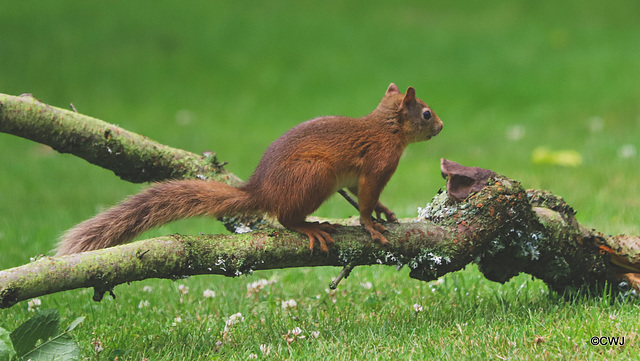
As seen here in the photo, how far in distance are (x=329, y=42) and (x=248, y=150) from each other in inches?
178

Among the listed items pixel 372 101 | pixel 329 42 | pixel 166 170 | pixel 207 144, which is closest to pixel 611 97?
pixel 372 101

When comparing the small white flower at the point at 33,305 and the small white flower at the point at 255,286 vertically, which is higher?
the small white flower at the point at 255,286

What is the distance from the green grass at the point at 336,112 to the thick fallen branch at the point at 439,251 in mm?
212

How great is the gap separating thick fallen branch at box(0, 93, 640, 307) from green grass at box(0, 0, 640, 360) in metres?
0.21

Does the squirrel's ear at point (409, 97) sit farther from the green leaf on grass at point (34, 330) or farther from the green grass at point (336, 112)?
the green leaf on grass at point (34, 330)

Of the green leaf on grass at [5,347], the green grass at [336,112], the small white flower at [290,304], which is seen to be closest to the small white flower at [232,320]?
the green grass at [336,112]

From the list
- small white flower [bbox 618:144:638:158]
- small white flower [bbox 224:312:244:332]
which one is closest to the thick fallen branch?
small white flower [bbox 224:312:244:332]

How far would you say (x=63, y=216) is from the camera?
21.6ft

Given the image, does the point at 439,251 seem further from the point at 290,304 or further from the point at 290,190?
the point at 290,304

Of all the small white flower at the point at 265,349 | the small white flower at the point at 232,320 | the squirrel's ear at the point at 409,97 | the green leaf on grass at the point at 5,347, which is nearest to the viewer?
the green leaf on grass at the point at 5,347

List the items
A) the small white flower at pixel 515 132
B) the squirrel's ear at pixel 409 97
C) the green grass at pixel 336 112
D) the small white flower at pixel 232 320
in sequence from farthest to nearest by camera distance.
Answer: the small white flower at pixel 515 132 → the squirrel's ear at pixel 409 97 → the small white flower at pixel 232 320 → the green grass at pixel 336 112

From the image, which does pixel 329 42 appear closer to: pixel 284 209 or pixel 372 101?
pixel 372 101

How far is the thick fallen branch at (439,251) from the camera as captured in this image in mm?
2553

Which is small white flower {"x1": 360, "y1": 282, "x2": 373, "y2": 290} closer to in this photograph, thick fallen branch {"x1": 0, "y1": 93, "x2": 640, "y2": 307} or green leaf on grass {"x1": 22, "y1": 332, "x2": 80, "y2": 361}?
thick fallen branch {"x1": 0, "y1": 93, "x2": 640, "y2": 307}
